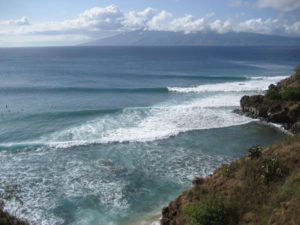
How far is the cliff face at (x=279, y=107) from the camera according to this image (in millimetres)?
38875

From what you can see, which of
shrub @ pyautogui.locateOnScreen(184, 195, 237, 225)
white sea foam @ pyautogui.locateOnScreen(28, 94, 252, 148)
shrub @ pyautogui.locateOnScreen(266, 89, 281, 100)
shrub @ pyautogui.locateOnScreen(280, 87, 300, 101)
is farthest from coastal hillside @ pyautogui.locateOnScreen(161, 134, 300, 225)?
shrub @ pyautogui.locateOnScreen(266, 89, 281, 100)

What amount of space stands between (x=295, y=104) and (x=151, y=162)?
19143 mm

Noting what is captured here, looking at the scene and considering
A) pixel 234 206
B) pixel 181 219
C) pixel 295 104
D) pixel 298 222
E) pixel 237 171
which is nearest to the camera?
pixel 298 222

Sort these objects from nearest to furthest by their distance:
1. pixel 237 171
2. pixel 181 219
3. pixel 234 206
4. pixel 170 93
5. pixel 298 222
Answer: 1. pixel 298 222
2. pixel 234 206
3. pixel 181 219
4. pixel 237 171
5. pixel 170 93

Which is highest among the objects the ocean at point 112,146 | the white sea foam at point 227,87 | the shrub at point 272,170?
the white sea foam at point 227,87

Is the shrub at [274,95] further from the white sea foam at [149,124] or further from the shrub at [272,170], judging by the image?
the shrub at [272,170]

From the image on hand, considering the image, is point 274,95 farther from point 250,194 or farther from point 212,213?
point 212,213

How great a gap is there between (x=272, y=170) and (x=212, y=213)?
431 cm

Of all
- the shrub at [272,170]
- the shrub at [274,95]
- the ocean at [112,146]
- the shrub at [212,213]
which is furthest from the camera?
the shrub at [274,95]

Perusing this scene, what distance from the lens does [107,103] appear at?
54.2 metres

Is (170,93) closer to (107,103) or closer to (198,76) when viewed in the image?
(107,103)

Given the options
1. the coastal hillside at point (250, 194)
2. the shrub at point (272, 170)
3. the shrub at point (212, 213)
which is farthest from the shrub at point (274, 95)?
the shrub at point (212, 213)

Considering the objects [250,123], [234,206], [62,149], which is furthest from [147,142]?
[234,206]

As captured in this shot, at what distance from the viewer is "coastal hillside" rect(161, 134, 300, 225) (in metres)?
16.0
